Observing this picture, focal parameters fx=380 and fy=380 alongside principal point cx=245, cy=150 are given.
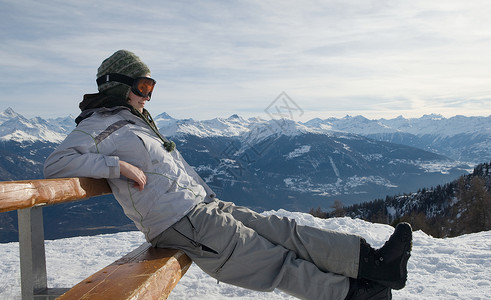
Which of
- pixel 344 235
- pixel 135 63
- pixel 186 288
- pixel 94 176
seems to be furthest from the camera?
pixel 186 288

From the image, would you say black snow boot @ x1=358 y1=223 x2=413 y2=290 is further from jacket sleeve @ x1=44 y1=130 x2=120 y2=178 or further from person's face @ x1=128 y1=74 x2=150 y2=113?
person's face @ x1=128 y1=74 x2=150 y2=113

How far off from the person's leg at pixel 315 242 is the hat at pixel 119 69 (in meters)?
1.57

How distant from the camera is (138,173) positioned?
2.87m

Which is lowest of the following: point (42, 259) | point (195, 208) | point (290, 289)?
point (290, 289)

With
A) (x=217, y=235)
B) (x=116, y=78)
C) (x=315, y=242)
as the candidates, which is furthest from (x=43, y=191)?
(x=315, y=242)

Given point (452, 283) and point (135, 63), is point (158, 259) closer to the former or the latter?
point (135, 63)

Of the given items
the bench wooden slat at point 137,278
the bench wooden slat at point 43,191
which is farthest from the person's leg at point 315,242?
the bench wooden slat at point 43,191

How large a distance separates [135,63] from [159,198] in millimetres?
1285

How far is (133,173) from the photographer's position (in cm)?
283

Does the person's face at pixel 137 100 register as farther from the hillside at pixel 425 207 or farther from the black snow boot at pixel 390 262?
the hillside at pixel 425 207

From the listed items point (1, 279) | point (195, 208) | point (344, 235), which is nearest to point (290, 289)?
point (344, 235)

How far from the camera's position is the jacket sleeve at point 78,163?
2.69 metres

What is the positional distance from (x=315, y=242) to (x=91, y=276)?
1.68 m

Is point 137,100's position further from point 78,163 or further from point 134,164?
point 78,163
